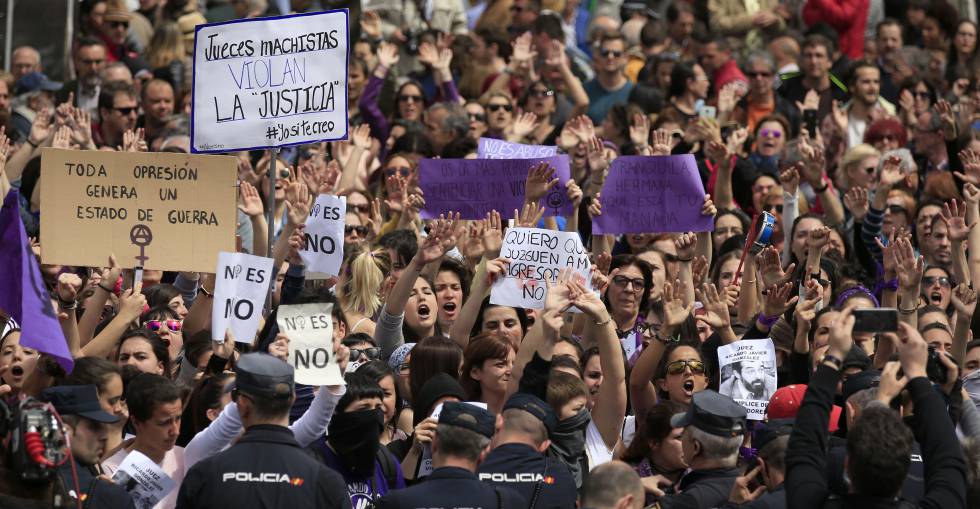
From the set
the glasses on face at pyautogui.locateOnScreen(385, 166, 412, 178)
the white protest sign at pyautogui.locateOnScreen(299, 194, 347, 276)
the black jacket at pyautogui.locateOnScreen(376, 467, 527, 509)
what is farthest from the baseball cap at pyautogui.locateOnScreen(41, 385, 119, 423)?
the glasses on face at pyautogui.locateOnScreen(385, 166, 412, 178)

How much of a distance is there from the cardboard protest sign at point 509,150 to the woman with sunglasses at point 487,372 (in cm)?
387

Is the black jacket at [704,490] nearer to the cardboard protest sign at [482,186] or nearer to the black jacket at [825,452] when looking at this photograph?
the black jacket at [825,452]

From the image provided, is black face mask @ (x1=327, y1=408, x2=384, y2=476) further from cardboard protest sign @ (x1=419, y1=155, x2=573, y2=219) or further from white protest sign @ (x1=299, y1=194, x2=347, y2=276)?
cardboard protest sign @ (x1=419, y1=155, x2=573, y2=219)

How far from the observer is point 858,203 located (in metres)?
12.8

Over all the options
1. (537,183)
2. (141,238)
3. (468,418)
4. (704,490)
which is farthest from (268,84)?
(704,490)

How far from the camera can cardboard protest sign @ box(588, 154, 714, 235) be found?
38.3 feet

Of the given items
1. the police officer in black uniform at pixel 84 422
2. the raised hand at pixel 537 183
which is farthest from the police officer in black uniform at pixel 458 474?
the raised hand at pixel 537 183

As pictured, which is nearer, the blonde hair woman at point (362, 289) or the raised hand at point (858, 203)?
the blonde hair woman at point (362, 289)

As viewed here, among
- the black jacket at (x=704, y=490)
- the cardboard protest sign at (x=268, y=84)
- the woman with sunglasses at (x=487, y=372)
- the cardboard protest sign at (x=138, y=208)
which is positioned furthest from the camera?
the cardboard protest sign at (x=268, y=84)

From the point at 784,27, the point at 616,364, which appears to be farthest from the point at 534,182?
the point at 784,27

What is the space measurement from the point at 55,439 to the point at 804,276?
631 centimetres

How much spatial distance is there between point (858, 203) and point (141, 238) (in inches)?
217

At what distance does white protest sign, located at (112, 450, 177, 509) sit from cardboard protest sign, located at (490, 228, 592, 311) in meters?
3.00

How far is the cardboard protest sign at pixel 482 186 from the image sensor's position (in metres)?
11.6
